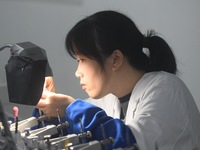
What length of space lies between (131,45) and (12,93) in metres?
0.48

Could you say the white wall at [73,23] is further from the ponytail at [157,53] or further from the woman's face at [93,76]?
the woman's face at [93,76]

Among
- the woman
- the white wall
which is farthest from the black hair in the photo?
the white wall

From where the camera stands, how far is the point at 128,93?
3.76 ft

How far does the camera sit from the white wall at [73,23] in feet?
5.50

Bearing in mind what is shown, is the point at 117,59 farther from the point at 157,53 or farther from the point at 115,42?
the point at 157,53

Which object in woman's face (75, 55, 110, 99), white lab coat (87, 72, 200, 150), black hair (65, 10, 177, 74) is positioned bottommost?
white lab coat (87, 72, 200, 150)

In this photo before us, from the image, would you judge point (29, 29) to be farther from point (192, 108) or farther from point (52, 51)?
point (192, 108)

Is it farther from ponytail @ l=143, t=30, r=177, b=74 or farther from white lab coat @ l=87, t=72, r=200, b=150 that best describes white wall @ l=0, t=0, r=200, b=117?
white lab coat @ l=87, t=72, r=200, b=150

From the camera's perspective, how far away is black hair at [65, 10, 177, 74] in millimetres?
1042

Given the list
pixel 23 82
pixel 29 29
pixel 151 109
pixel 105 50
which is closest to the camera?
pixel 23 82

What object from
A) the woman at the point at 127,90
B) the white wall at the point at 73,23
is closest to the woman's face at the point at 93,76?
the woman at the point at 127,90

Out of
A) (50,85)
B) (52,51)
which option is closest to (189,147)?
(50,85)

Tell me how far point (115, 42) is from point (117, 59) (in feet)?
0.18

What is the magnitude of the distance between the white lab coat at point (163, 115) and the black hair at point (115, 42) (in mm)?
86
